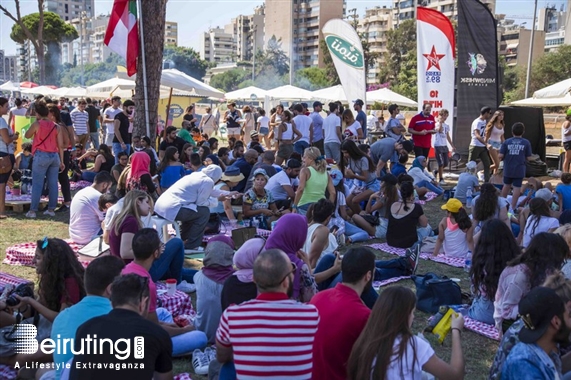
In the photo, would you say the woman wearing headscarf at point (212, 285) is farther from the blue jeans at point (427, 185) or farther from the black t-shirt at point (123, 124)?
the black t-shirt at point (123, 124)

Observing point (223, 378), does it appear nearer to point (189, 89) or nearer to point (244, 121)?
point (189, 89)

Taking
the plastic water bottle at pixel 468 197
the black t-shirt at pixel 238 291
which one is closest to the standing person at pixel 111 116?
the plastic water bottle at pixel 468 197

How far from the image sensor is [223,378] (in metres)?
3.67

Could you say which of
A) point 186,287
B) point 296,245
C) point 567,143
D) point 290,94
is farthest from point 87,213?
point 290,94

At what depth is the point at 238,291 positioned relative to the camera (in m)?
4.34

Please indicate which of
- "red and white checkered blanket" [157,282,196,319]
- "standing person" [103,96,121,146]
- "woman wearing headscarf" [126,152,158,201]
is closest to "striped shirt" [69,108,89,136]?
"standing person" [103,96,121,146]

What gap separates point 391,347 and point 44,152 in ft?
26.4

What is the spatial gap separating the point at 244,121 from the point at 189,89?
15.4 feet

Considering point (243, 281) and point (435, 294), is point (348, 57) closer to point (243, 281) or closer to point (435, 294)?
point (435, 294)

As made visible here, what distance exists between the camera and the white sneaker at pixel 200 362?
4.71 m

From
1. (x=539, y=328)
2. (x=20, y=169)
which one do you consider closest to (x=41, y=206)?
(x=20, y=169)

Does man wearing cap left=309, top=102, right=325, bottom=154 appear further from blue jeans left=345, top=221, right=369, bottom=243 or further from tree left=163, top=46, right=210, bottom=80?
tree left=163, top=46, right=210, bottom=80

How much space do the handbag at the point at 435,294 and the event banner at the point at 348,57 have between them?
1183 centimetres

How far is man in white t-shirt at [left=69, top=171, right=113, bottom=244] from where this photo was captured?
24.5 feet
